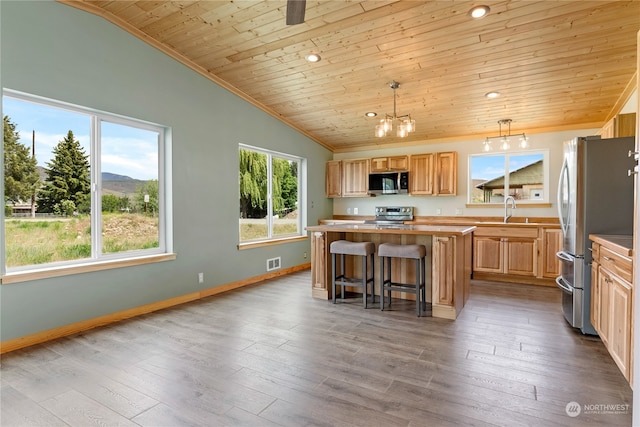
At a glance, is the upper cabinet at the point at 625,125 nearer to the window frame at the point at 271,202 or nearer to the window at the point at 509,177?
the window at the point at 509,177

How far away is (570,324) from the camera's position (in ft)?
10.5

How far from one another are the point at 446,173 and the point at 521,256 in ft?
5.95

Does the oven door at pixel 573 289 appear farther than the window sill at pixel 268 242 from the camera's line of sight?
No

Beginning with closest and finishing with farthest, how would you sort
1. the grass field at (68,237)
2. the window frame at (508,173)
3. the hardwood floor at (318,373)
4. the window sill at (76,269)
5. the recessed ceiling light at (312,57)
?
the hardwood floor at (318,373)
the window sill at (76,269)
the grass field at (68,237)
the recessed ceiling light at (312,57)
the window frame at (508,173)

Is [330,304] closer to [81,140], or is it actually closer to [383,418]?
[383,418]

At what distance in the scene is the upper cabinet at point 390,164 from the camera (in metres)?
6.23

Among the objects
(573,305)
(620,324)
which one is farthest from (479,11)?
(573,305)

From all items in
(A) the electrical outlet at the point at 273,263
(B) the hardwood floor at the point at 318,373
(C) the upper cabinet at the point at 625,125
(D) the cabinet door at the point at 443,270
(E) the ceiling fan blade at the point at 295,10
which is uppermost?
(E) the ceiling fan blade at the point at 295,10

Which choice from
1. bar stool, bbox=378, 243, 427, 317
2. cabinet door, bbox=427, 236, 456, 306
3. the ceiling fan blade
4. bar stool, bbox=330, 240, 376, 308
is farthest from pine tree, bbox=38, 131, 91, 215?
cabinet door, bbox=427, 236, 456, 306

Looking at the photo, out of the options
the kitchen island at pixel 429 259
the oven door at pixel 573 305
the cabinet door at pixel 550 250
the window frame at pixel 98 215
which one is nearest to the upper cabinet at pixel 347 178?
the kitchen island at pixel 429 259

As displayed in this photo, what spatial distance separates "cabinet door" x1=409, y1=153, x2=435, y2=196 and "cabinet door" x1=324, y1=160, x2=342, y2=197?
1484 millimetres

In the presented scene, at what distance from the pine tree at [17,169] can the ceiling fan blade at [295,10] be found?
2606mm

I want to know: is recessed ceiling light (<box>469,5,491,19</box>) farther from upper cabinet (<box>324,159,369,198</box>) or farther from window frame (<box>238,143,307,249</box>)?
upper cabinet (<box>324,159,369,198</box>)

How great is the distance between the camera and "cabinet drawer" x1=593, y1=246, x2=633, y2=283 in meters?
2.10
